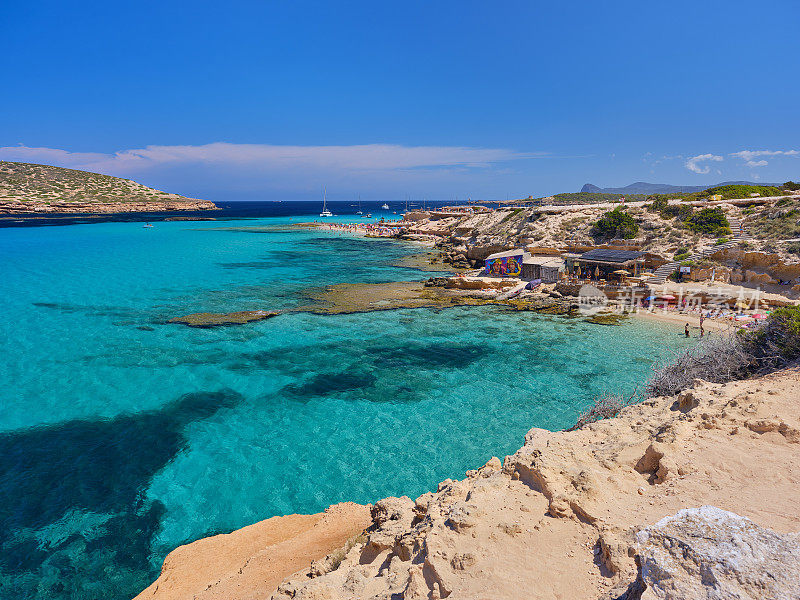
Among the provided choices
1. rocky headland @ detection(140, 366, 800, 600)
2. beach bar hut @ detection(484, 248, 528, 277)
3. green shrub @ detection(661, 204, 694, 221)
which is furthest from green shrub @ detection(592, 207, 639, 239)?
rocky headland @ detection(140, 366, 800, 600)

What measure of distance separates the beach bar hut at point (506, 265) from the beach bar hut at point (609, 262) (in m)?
4.36

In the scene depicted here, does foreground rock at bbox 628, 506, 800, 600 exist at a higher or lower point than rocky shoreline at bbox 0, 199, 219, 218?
lower

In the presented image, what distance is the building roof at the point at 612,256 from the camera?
28.0 metres

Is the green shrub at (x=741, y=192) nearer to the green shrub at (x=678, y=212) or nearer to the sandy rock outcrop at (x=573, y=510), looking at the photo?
the green shrub at (x=678, y=212)

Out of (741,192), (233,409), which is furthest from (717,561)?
(741,192)

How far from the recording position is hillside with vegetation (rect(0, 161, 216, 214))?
4197 inches

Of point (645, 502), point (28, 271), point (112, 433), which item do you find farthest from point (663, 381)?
point (28, 271)

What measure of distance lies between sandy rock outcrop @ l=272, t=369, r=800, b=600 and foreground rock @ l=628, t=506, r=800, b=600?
190 mm

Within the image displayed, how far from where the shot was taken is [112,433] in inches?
478

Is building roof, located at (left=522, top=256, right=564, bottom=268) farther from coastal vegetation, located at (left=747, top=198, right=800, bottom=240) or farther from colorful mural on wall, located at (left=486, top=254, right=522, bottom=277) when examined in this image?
coastal vegetation, located at (left=747, top=198, right=800, bottom=240)

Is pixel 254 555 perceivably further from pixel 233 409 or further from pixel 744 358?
pixel 744 358

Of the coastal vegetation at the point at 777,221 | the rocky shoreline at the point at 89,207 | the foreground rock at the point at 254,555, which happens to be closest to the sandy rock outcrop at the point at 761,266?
the coastal vegetation at the point at 777,221

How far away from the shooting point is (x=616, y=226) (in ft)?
125

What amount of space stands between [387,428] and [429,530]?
7.58m
